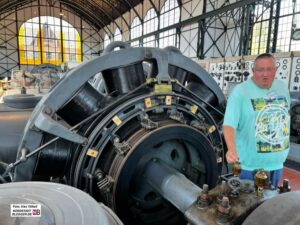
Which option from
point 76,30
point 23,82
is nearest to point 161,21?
point 23,82

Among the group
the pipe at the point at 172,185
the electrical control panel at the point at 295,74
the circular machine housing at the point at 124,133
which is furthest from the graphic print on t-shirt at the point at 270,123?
the electrical control panel at the point at 295,74

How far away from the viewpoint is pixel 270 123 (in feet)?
5.87

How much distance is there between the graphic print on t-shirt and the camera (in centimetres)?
177

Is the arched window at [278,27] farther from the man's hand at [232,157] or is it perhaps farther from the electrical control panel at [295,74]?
the man's hand at [232,157]

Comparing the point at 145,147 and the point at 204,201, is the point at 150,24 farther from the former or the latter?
the point at 204,201

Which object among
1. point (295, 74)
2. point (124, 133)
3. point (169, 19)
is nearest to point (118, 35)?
point (169, 19)

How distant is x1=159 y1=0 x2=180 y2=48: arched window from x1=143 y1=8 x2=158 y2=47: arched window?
0.62 m

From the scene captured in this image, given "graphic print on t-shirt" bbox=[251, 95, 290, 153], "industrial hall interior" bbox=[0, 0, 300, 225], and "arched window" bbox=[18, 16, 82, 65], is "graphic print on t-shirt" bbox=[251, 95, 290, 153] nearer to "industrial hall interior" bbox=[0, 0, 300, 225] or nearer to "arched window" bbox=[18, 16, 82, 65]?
"industrial hall interior" bbox=[0, 0, 300, 225]

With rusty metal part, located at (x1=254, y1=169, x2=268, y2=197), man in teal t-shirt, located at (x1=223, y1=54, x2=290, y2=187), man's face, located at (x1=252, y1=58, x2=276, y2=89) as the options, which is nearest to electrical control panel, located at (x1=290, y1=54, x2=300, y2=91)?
man in teal t-shirt, located at (x1=223, y1=54, x2=290, y2=187)

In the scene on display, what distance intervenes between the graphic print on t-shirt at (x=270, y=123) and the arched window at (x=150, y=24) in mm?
13110

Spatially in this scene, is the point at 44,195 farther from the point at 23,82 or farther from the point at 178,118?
the point at 23,82

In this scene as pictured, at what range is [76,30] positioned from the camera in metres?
22.5

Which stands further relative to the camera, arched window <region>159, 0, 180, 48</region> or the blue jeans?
arched window <region>159, 0, 180, 48</region>

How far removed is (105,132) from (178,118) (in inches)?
15.1
